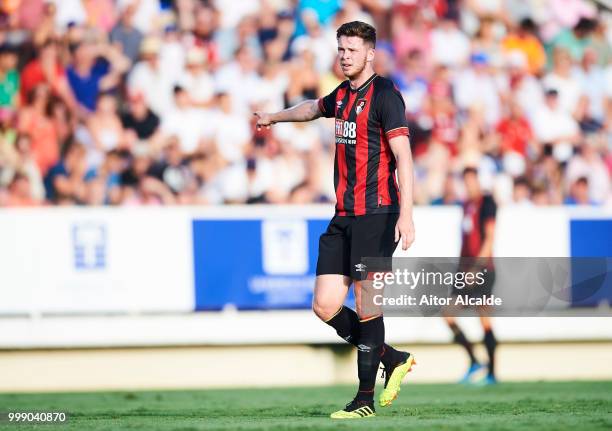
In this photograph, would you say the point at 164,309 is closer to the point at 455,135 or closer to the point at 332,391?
the point at 332,391

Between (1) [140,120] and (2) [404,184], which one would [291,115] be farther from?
(1) [140,120]

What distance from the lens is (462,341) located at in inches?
466

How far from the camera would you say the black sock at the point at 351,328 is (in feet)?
24.8

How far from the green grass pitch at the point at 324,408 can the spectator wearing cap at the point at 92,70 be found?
4.21 metres

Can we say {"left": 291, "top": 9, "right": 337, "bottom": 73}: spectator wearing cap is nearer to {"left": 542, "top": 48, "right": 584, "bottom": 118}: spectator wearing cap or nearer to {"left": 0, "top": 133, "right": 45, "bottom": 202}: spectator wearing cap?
{"left": 542, "top": 48, "right": 584, "bottom": 118}: spectator wearing cap

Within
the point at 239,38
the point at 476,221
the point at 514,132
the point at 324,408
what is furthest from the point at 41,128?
the point at 324,408

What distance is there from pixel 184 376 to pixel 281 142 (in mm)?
3285

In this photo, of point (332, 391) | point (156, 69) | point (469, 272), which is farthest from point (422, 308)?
point (156, 69)

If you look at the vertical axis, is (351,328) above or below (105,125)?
below

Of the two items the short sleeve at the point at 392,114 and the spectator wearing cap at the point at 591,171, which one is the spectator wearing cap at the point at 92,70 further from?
the short sleeve at the point at 392,114

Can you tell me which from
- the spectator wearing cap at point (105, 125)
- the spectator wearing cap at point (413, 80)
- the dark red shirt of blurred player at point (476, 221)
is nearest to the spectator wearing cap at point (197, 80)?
the spectator wearing cap at point (105, 125)

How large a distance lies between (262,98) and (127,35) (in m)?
1.87

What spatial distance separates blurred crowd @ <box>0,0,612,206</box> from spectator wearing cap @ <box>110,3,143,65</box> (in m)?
0.02

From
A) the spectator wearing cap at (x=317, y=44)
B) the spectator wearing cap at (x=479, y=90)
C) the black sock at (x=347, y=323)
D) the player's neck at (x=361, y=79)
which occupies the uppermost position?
the spectator wearing cap at (x=317, y=44)
